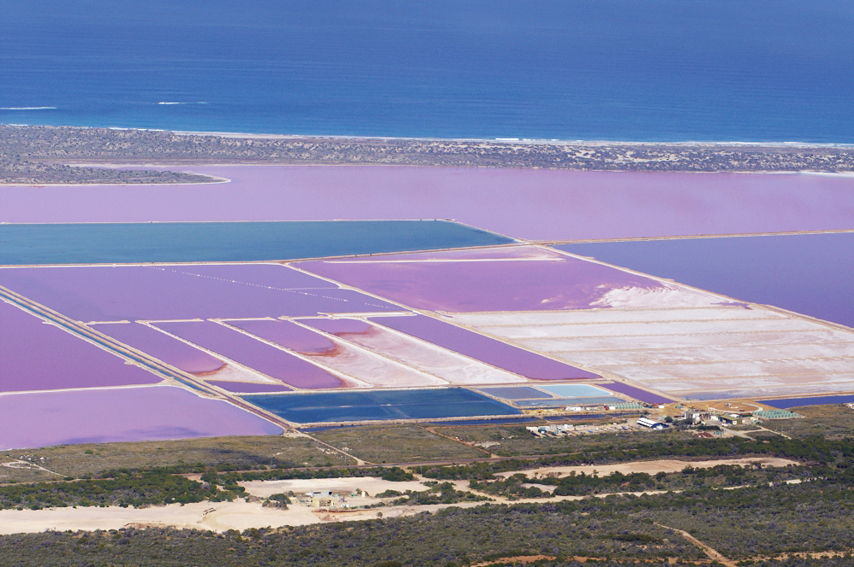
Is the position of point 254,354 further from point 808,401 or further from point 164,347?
point 808,401

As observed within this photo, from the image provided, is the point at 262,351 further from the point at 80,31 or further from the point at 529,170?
the point at 80,31

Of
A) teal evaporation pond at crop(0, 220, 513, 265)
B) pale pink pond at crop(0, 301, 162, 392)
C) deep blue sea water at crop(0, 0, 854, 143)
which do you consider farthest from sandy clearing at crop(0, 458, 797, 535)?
deep blue sea water at crop(0, 0, 854, 143)

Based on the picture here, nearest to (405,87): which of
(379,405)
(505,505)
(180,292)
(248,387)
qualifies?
(180,292)

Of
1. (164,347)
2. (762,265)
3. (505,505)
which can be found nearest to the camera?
(505,505)

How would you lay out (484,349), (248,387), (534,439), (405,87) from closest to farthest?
(534,439) < (248,387) < (484,349) < (405,87)

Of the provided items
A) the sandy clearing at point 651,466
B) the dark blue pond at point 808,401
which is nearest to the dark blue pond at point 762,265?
the dark blue pond at point 808,401

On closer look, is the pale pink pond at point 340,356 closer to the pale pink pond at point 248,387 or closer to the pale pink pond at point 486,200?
the pale pink pond at point 248,387

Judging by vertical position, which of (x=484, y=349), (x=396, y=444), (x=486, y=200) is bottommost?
(x=396, y=444)

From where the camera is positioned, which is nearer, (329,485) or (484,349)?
(329,485)
